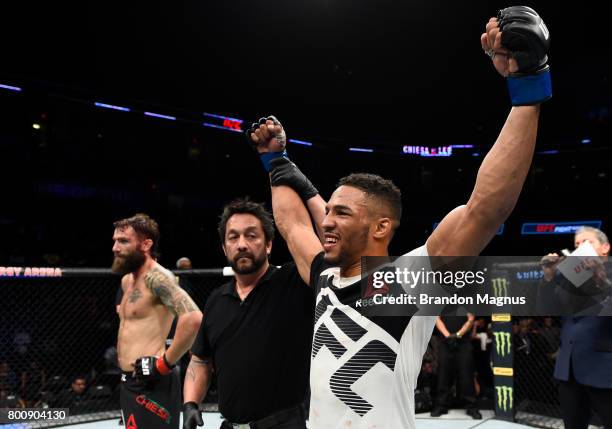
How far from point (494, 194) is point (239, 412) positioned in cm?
133

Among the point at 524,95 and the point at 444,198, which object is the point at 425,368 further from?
the point at 444,198

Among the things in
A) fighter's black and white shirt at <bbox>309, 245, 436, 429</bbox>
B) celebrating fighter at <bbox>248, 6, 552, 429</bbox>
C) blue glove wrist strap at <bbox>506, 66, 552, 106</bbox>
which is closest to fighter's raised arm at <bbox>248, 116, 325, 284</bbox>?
celebrating fighter at <bbox>248, 6, 552, 429</bbox>

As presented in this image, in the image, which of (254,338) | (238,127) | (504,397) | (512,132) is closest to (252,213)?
(254,338)

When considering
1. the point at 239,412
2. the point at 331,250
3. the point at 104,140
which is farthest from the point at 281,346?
the point at 104,140

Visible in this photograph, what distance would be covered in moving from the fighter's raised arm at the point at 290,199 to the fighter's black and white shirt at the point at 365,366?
0.37m

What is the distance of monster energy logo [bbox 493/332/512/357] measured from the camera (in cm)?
509

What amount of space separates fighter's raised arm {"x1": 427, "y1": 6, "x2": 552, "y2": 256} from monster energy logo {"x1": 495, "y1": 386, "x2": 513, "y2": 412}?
440 cm

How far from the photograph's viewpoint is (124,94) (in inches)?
497

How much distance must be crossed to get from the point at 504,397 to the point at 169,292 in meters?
3.65

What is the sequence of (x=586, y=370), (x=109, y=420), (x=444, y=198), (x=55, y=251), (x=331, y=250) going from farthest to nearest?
(x=444, y=198) < (x=55, y=251) < (x=109, y=420) < (x=586, y=370) < (x=331, y=250)

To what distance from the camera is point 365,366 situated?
142cm

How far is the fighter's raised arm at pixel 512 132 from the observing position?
4.00ft

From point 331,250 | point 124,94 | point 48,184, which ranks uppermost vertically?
point 124,94

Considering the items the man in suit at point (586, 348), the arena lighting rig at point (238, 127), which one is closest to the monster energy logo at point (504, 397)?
the man in suit at point (586, 348)
